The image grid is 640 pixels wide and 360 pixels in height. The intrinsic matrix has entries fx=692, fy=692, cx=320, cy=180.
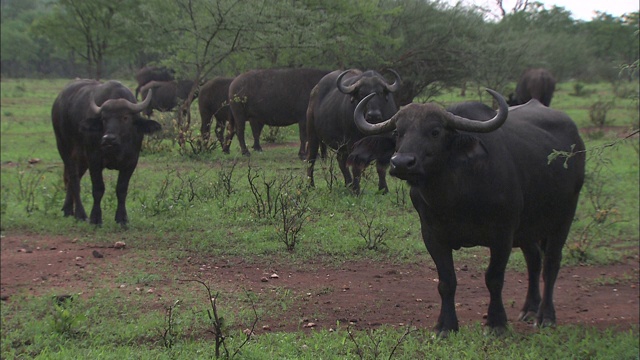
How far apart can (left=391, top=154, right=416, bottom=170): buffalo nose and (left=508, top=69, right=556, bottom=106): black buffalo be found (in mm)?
14432

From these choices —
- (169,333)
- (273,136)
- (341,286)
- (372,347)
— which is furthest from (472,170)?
(273,136)

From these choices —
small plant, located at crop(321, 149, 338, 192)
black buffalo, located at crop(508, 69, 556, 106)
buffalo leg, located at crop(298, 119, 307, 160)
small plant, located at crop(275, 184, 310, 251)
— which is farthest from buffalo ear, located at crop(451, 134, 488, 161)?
black buffalo, located at crop(508, 69, 556, 106)

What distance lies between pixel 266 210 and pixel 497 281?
3.72 metres

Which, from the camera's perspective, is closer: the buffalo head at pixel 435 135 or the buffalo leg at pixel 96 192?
the buffalo head at pixel 435 135

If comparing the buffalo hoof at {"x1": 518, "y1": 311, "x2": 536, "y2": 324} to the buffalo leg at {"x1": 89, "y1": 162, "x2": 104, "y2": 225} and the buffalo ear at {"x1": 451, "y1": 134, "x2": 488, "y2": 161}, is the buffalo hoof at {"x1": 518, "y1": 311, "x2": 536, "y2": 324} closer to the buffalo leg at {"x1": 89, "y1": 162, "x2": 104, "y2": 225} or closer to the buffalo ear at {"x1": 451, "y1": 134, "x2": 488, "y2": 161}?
the buffalo ear at {"x1": 451, "y1": 134, "x2": 488, "y2": 161}

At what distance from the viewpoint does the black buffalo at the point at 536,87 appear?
1786 cm

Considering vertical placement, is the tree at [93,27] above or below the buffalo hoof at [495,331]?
above

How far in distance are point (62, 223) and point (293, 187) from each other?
8.72 ft

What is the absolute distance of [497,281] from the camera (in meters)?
4.50

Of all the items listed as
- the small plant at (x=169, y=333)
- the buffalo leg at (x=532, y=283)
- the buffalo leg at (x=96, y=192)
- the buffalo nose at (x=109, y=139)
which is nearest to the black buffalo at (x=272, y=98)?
the buffalo leg at (x=96, y=192)

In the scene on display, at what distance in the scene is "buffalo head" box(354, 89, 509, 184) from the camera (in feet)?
13.3

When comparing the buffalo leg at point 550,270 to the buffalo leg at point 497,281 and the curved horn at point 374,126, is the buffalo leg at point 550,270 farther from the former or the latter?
the curved horn at point 374,126

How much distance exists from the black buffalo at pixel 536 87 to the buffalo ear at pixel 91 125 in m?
12.6

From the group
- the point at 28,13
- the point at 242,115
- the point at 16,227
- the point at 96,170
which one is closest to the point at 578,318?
the point at 96,170
